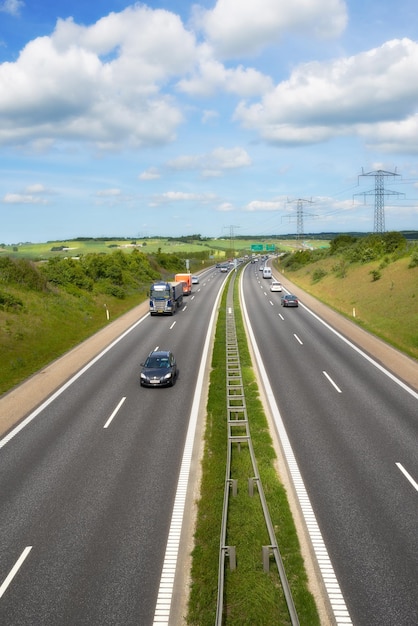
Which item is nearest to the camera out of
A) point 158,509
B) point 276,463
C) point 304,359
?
point 158,509

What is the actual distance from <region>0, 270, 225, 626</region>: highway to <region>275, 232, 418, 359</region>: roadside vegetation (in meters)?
17.9

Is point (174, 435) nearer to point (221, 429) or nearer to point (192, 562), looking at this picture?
point (221, 429)

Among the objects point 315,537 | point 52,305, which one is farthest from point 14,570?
point 52,305

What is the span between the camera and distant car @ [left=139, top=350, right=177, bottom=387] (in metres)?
21.0

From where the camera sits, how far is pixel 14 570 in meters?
9.32

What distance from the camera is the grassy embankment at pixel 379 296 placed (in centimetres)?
3339

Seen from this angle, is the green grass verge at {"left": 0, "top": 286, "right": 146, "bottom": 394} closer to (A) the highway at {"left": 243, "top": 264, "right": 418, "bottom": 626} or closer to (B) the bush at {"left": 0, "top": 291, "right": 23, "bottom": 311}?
(B) the bush at {"left": 0, "top": 291, "right": 23, "bottom": 311}

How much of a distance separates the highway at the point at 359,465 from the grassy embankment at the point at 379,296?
7405 millimetres

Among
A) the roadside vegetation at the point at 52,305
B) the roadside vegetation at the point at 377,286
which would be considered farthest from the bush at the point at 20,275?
the roadside vegetation at the point at 377,286

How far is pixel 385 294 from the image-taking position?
155 feet

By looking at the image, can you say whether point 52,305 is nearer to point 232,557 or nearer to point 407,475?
point 407,475

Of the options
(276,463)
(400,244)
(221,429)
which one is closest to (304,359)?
(221,429)

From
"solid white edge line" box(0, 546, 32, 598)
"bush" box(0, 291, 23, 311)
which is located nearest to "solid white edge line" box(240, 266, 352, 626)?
"solid white edge line" box(0, 546, 32, 598)

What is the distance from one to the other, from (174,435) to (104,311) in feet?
111
